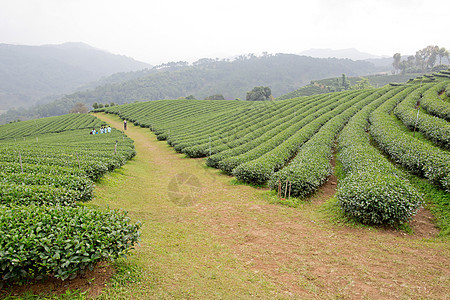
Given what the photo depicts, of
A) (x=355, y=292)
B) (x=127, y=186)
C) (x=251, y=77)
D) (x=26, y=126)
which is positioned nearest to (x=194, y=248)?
(x=355, y=292)

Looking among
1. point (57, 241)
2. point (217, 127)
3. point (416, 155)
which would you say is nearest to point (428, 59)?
point (217, 127)

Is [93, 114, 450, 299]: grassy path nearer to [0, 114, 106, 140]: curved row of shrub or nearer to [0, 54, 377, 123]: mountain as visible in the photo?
[0, 114, 106, 140]: curved row of shrub

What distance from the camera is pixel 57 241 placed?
4414 mm

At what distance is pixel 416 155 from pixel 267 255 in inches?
360

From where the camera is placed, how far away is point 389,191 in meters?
7.89

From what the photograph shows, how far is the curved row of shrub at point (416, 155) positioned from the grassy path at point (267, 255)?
378 centimetres

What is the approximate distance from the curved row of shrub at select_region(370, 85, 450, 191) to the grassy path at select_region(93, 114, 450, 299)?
3.78m

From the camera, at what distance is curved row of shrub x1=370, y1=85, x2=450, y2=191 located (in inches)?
371

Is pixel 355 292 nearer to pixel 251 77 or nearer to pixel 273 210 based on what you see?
pixel 273 210

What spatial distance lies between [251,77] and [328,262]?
606ft

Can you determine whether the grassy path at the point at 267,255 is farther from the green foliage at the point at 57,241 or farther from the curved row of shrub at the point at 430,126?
the curved row of shrub at the point at 430,126

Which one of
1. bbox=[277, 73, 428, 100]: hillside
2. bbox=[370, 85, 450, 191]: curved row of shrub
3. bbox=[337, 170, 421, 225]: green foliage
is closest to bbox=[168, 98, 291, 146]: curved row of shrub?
bbox=[370, 85, 450, 191]: curved row of shrub

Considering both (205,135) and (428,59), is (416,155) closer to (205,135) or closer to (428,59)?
(205,135)

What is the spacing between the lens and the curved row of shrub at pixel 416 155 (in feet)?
30.9
